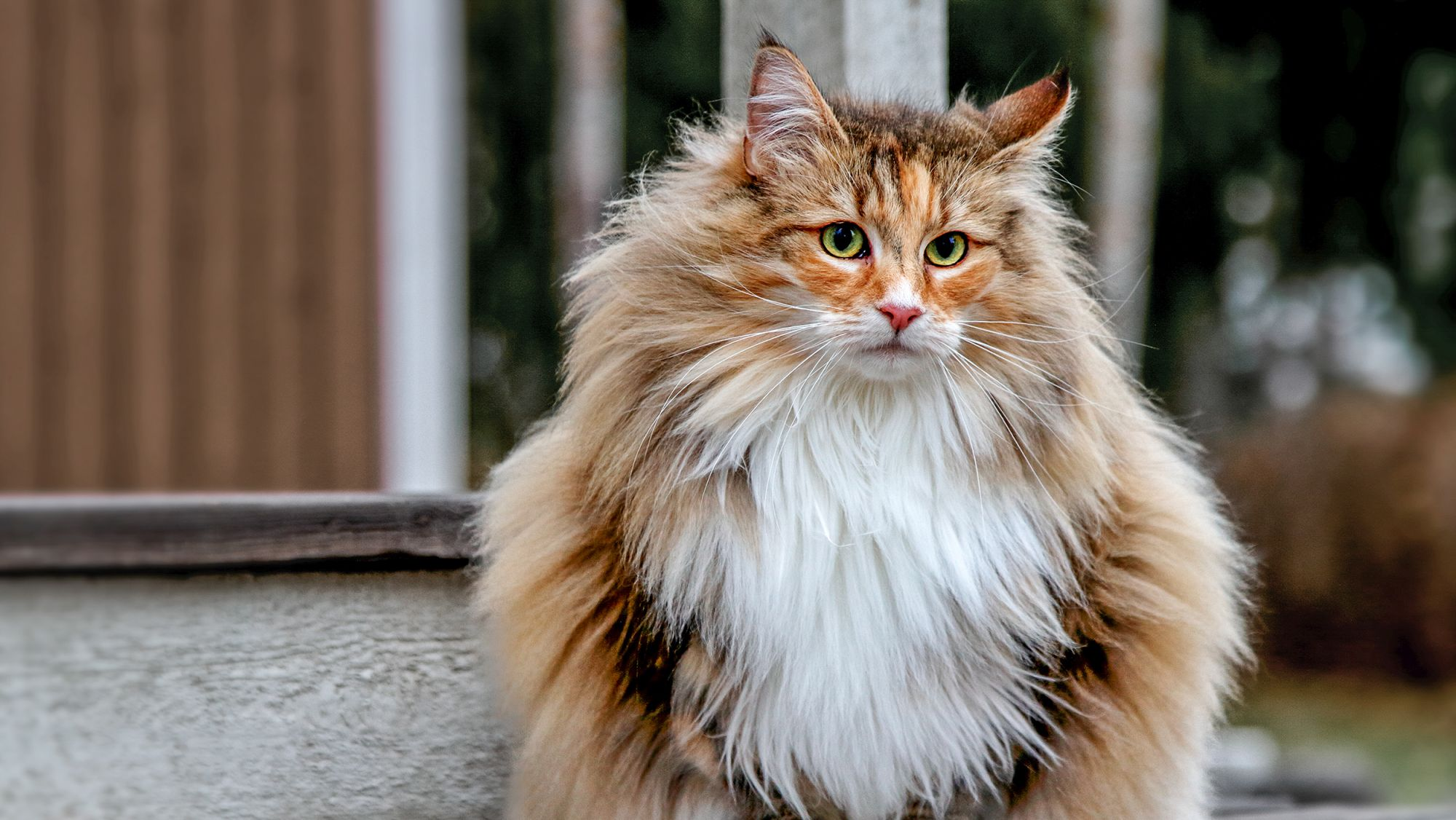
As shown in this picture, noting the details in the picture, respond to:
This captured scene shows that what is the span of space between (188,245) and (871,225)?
11.8 ft

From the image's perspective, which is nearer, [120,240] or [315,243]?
[120,240]

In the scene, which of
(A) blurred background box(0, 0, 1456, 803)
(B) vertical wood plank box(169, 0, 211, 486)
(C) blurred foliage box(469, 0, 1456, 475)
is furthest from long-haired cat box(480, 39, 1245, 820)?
(C) blurred foliage box(469, 0, 1456, 475)

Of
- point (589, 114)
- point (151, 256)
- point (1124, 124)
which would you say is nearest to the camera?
point (151, 256)

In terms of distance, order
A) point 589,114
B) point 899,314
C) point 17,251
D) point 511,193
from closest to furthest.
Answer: point 899,314
point 17,251
point 589,114
point 511,193

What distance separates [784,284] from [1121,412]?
23.6 inches

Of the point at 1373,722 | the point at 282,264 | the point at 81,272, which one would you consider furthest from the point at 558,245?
the point at 1373,722

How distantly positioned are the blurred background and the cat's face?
0.37 meters

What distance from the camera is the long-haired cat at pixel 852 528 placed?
1.75 metres

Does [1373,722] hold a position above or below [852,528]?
below

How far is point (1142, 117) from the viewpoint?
6.70 metres

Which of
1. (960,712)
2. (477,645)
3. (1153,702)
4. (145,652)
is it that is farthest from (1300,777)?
(145,652)

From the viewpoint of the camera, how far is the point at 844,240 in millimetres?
1802

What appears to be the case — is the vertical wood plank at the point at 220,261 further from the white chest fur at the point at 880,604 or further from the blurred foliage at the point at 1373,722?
the blurred foliage at the point at 1373,722

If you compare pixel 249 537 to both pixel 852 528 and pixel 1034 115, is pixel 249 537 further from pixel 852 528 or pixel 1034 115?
pixel 1034 115
